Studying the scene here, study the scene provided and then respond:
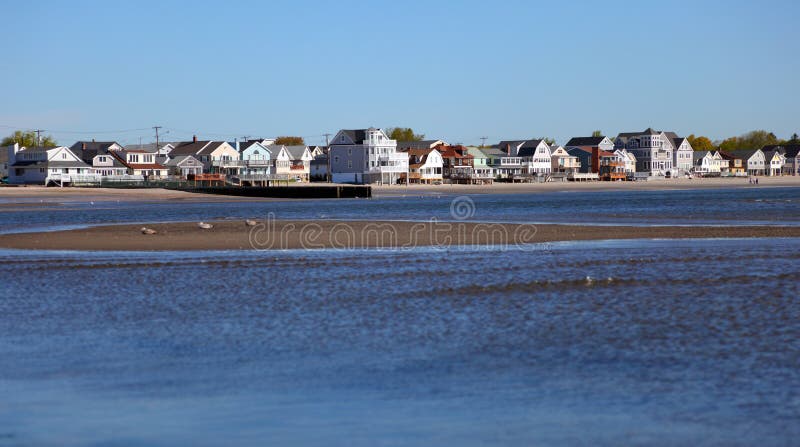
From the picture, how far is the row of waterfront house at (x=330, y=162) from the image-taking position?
5039 inches

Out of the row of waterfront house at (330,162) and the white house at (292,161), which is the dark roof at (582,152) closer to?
the row of waterfront house at (330,162)

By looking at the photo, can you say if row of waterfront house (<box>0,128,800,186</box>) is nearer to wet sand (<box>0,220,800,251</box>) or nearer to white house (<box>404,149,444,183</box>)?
white house (<box>404,149,444,183</box>)

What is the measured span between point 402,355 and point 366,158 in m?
127

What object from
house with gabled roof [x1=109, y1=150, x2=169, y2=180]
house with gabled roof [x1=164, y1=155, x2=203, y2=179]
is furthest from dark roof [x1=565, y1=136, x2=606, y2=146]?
house with gabled roof [x1=109, y1=150, x2=169, y2=180]

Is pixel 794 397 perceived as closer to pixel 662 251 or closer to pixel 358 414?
pixel 358 414

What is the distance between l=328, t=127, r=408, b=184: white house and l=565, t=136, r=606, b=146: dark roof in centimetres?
5827

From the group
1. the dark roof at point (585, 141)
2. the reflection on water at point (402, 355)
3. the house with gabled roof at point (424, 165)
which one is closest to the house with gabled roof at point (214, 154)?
the house with gabled roof at point (424, 165)

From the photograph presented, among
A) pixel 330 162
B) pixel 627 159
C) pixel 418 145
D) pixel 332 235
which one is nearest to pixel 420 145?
pixel 418 145

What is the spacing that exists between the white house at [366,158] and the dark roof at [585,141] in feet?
191

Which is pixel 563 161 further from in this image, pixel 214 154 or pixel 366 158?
pixel 214 154

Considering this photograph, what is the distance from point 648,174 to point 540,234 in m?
153

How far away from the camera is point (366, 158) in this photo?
461ft

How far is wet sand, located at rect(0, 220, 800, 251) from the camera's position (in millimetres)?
32906

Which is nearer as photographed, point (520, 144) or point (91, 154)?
point (91, 154)
